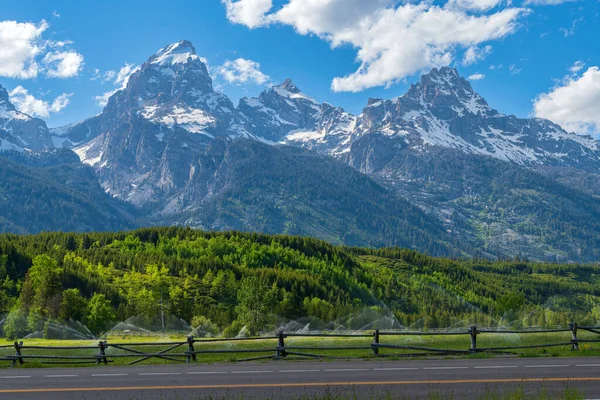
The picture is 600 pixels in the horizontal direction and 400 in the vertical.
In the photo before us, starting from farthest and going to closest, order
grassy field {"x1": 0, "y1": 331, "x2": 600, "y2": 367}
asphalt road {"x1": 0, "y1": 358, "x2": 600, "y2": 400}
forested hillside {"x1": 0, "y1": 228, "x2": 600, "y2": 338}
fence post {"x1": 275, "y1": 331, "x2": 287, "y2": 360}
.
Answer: forested hillside {"x1": 0, "y1": 228, "x2": 600, "y2": 338} < fence post {"x1": 275, "y1": 331, "x2": 287, "y2": 360} < grassy field {"x1": 0, "y1": 331, "x2": 600, "y2": 367} < asphalt road {"x1": 0, "y1": 358, "x2": 600, "y2": 400}

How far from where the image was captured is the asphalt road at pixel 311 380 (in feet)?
86.8

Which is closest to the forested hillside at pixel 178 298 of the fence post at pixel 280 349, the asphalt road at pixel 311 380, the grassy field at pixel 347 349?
the grassy field at pixel 347 349

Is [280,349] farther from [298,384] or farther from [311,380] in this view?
[298,384]

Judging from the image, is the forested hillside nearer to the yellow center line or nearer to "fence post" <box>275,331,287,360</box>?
"fence post" <box>275,331,287,360</box>

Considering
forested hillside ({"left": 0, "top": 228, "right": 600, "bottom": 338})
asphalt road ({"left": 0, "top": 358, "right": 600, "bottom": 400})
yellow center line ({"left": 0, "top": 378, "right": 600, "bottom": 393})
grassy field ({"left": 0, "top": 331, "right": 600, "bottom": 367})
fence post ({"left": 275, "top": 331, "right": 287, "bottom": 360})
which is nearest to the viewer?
asphalt road ({"left": 0, "top": 358, "right": 600, "bottom": 400})

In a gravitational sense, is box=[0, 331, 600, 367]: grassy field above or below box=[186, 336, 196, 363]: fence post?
below

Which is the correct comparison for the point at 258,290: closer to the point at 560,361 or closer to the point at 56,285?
the point at 56,285

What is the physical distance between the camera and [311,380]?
2984 centimetres

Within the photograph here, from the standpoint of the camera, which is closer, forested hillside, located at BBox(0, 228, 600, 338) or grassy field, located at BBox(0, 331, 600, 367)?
grassy field, located at BBox(0, 331, 600, 367)

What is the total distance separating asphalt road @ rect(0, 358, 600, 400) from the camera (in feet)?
86.8

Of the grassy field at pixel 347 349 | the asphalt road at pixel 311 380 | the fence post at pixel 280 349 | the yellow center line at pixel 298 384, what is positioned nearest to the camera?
the asphalt road at pixel 311 380

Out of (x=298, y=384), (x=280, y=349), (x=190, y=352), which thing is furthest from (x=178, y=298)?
(x=298, y=384)

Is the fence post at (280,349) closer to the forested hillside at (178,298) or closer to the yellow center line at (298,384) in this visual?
the yellow center line at (298,384)

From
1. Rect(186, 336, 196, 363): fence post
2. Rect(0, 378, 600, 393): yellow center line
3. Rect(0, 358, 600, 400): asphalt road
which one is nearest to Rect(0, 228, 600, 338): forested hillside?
Rect(186, 336, 196, 363): fence post
